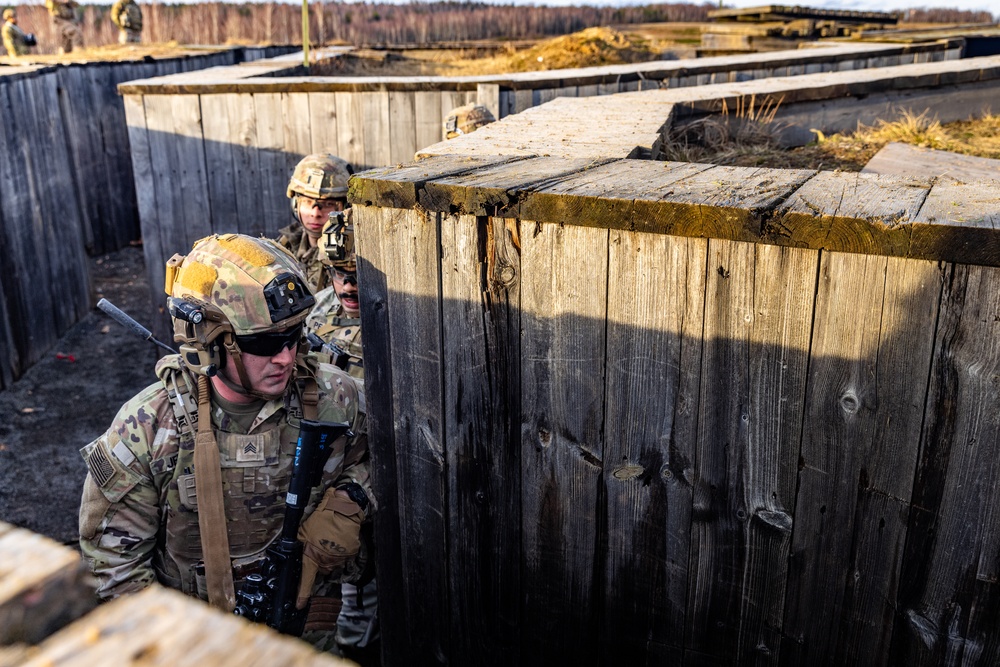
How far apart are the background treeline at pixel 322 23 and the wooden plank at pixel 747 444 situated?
30040mm

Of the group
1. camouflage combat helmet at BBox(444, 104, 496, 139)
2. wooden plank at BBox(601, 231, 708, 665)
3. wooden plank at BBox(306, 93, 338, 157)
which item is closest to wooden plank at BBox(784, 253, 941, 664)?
wooden plank at BBox(601, 231, 708, 665)

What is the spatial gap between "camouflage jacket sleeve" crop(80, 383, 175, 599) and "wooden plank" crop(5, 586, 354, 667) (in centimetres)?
235

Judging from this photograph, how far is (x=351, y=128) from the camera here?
6.77 m

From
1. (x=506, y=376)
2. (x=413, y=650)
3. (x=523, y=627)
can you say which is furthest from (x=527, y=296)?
(x=413, y=650)

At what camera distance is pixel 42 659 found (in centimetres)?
69

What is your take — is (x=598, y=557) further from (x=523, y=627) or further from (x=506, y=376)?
(x=506, y=376)

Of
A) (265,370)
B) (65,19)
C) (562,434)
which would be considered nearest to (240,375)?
(265,370)

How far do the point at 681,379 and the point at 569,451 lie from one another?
0.39 metres

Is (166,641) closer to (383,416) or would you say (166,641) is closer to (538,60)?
(383,416)

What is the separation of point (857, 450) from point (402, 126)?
5289 millimetres

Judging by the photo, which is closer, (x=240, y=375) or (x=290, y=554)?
(x=240, y=375)

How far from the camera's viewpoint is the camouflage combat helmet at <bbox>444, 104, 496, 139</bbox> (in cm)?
574

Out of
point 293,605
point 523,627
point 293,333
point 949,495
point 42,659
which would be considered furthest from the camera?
point 293,605

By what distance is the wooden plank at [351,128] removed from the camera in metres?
6.70
